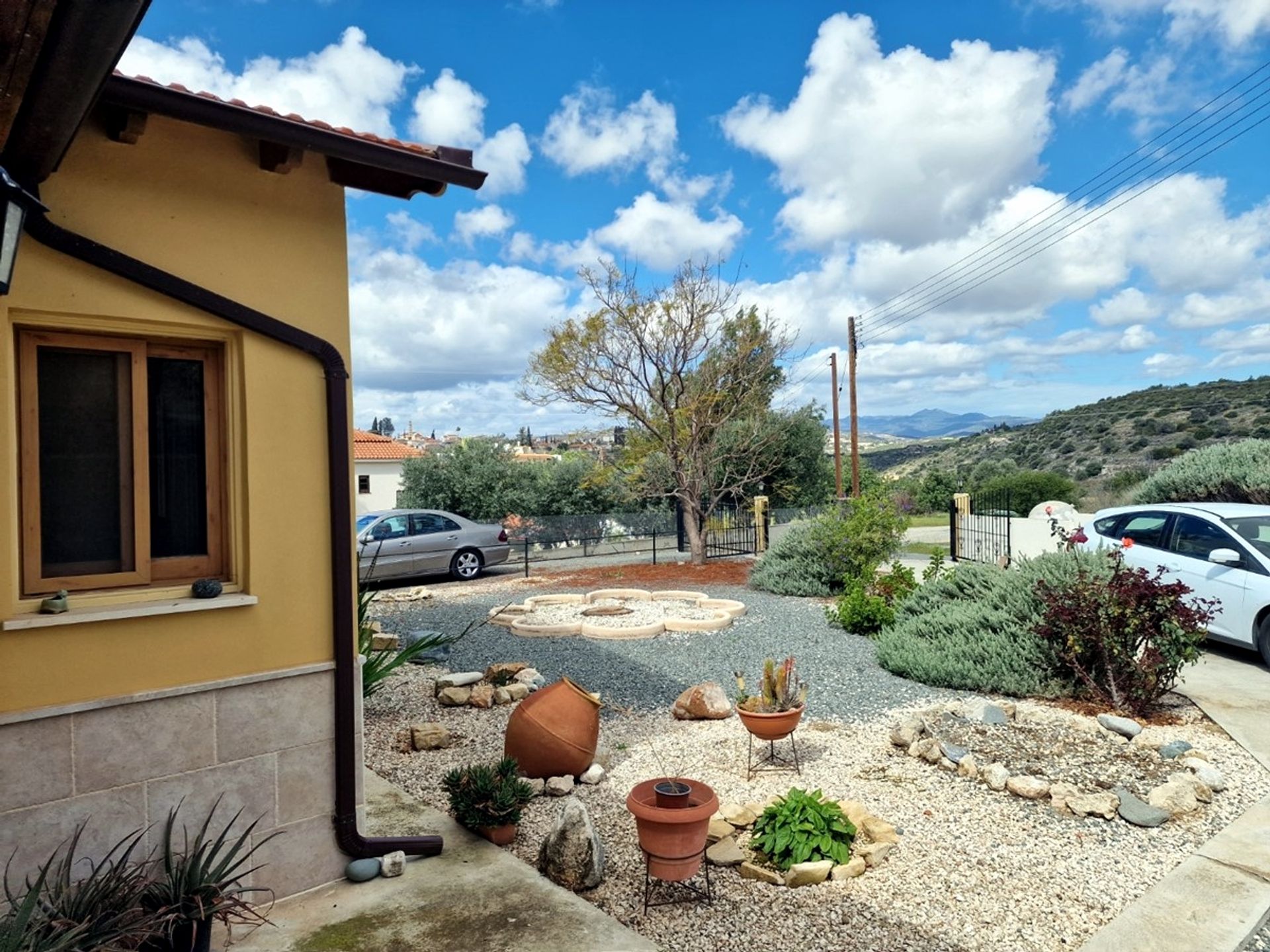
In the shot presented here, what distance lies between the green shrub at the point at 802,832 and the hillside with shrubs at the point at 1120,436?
938 inches

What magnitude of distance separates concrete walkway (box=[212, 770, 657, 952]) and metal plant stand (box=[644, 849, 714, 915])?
0.29 meters

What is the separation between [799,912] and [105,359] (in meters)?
3.68

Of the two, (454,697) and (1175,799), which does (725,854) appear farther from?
(454,697)

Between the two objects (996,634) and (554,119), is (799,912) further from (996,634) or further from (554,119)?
(554,119)

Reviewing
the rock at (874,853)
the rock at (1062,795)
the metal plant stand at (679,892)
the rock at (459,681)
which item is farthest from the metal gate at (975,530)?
the metal plant stand at (679,892)

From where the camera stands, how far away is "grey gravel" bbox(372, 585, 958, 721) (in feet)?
21.4

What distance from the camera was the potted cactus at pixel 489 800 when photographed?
3744 mm

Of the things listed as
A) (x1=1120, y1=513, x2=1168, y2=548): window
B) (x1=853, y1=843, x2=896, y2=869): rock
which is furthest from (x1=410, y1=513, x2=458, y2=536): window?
(x1=853, y1=843, x2=896, y2=869): rock

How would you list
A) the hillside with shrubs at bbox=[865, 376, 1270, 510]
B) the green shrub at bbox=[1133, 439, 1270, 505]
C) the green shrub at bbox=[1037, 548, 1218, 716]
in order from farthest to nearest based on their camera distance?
1. the hillside with shrubs at bbox=[865, 376, 1270, 510]
2. the green shrub at bbox=[1133, 439, 1270, 505]
3. the green shrub at bbox=[1037, 548, 1218, 716]

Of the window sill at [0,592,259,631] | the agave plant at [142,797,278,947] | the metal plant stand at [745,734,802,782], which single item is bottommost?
the metal plant stand at [745,734,802,782]

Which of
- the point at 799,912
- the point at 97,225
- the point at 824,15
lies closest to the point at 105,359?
the point at 97,225

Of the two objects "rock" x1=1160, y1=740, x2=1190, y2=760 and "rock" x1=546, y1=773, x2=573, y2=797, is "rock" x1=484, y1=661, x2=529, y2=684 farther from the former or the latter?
"rock" x1=1160, y1=740, x2=1190, y2=760

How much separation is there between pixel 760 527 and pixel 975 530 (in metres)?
4.43

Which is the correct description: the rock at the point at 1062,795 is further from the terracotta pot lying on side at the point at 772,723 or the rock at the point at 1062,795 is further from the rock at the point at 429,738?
the rock at the point at 429,738
